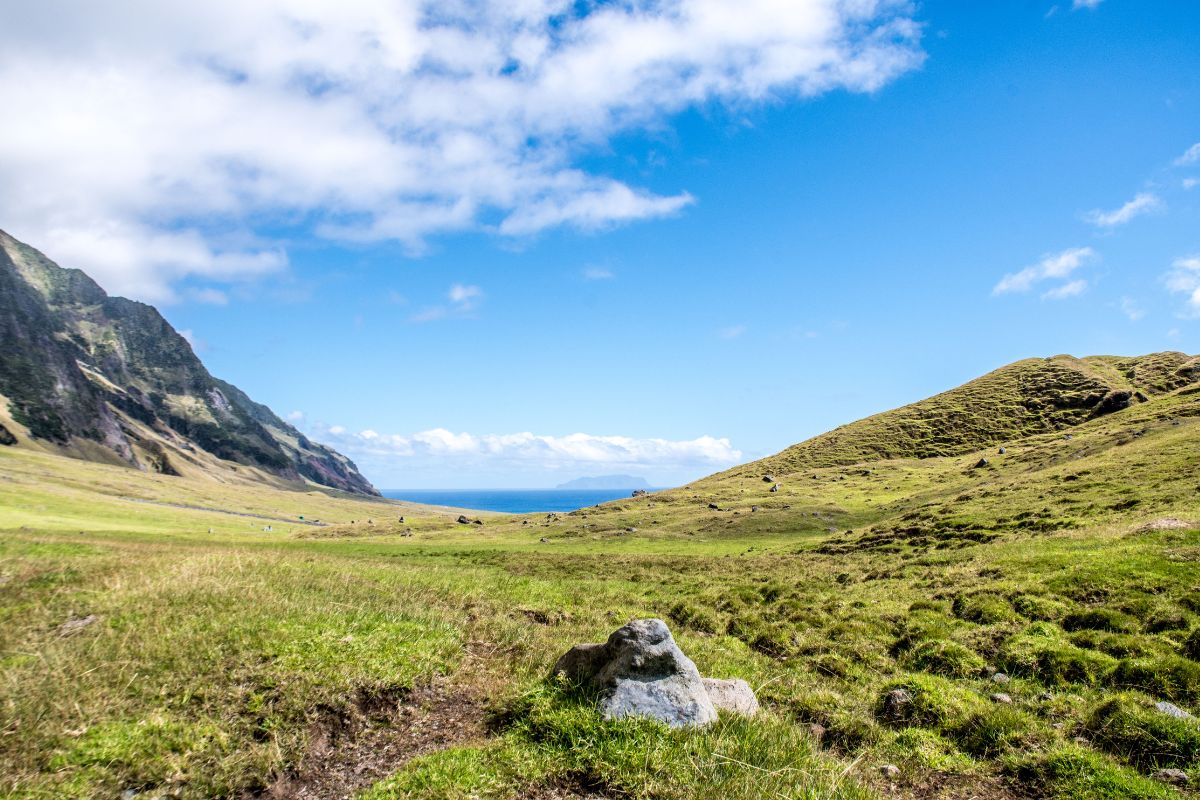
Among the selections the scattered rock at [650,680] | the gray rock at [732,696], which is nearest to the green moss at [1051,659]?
the gray rock at [732,696]

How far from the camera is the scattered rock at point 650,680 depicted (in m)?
9.52

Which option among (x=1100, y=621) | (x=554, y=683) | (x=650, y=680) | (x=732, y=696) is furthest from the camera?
(x=1100, y=621)

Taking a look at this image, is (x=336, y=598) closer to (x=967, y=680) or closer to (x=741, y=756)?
(x=741, y=756)

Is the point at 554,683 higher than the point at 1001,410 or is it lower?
lower

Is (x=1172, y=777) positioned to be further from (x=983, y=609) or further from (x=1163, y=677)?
(x=983, y=609)

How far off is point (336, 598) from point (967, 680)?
17.4 metres

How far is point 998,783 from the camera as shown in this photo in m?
10.0

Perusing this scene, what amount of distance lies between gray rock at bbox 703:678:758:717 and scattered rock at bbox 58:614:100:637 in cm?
1284

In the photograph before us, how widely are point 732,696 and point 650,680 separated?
218cm

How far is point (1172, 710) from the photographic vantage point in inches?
456

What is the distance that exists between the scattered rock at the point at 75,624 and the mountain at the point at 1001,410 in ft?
440

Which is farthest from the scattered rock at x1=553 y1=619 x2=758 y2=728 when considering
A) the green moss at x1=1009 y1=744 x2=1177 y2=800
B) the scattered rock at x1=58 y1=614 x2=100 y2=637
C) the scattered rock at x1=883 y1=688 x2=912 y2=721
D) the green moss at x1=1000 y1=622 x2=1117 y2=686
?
the scattered rock at x1=58 y1=614 x2=100 y2=637

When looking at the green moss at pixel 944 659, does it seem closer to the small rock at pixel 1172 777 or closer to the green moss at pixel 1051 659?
the green moss at pixel 1051 659

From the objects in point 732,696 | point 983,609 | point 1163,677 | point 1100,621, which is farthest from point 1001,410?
point 732,696
